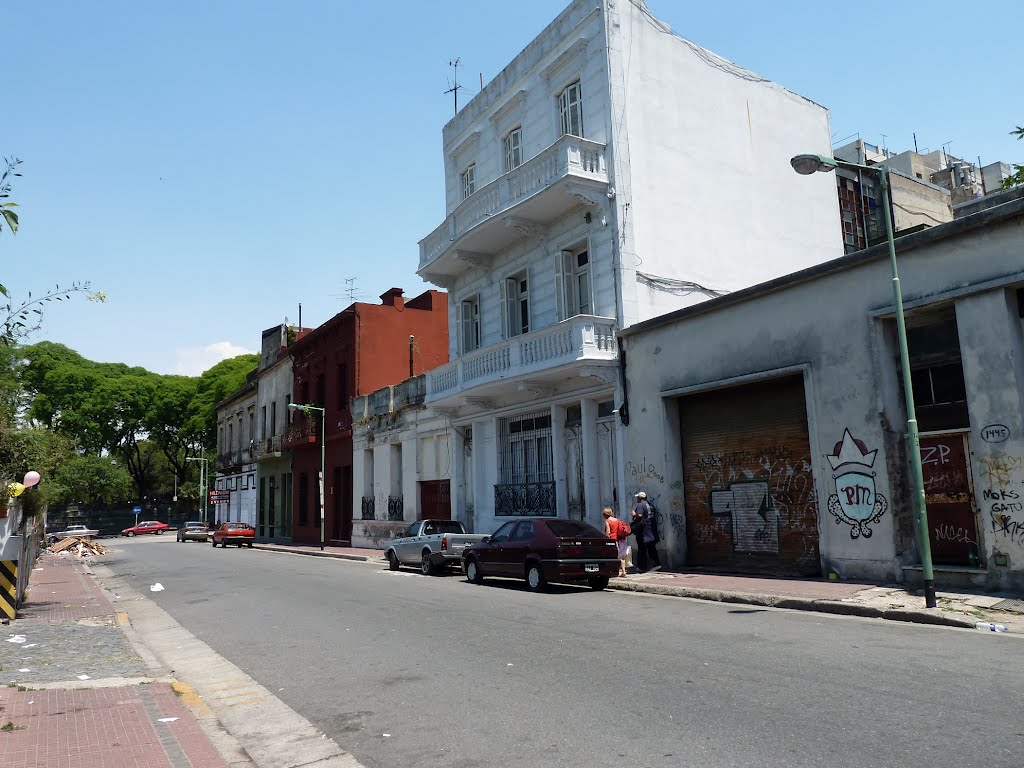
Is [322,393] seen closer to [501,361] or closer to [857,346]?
[501,361]

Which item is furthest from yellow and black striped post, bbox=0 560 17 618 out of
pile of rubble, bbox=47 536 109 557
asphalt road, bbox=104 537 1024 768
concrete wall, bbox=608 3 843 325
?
pile of rubble, bbox=47 536 109 557

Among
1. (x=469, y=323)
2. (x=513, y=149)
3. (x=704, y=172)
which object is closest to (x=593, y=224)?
(x=704, y=172)

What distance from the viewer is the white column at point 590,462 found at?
20078mm

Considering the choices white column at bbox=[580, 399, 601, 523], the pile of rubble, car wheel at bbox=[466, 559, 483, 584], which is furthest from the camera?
the pile of rubble

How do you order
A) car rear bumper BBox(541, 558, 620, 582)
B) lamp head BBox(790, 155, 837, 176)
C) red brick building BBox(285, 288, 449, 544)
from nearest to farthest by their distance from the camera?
lamp head BBox(790, 155, 837, 176) < car rear bumper BBox(541, 558, 620, 582) < red brick building BBox(285, 288, 449, 544)

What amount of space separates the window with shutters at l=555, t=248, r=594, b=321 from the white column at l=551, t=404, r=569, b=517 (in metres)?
2.71

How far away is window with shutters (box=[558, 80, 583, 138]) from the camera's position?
21.3 metres

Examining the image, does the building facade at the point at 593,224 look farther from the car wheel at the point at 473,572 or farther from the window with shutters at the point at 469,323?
the car wheel at the point at 473,572

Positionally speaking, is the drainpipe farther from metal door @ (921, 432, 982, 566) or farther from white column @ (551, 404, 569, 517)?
metal door @ (921, 432, 982, 566)

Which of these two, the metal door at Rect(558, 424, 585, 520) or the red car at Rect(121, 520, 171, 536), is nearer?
the metal door at Rect(558, 424, 585, 520)

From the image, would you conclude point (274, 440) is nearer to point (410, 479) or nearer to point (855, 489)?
point (410, 479)

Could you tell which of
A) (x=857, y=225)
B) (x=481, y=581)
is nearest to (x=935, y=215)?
(x=857, y=225)

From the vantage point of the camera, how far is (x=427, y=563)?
20000 mm

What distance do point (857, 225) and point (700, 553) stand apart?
Result: 14.9 m
